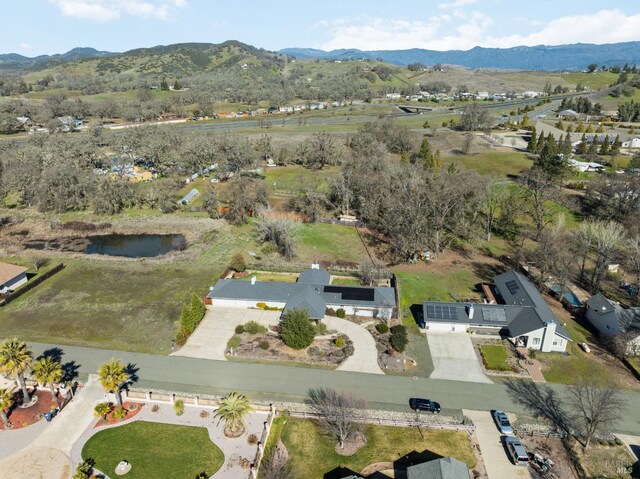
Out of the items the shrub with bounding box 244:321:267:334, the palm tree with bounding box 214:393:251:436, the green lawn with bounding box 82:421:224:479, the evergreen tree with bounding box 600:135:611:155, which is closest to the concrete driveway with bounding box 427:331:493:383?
the palm tree with bounding box 214:393:251:436

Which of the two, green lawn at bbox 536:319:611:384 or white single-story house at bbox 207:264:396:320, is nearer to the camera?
green lawn at bbox 536:319:611:384

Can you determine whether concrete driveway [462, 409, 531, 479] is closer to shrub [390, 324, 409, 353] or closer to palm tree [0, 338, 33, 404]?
shrub [390, 324, 409, 353]

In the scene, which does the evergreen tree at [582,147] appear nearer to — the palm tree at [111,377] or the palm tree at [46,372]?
the palm tree at [111,377]

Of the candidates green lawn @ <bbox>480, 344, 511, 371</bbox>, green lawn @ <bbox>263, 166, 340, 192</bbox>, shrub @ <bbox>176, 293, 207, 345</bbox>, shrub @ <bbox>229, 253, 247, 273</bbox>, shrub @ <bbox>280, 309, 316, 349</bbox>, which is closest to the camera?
green lawn @ <bbox>480, 344, 511, 371</bbox>

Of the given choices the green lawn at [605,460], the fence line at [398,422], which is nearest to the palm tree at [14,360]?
the fence line at [398,422]

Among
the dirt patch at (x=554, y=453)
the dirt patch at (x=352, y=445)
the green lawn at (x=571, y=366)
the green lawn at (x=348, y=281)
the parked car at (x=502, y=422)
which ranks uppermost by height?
the dirt patch at (x=352, y=445)

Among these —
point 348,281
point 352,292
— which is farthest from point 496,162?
point 352,292
